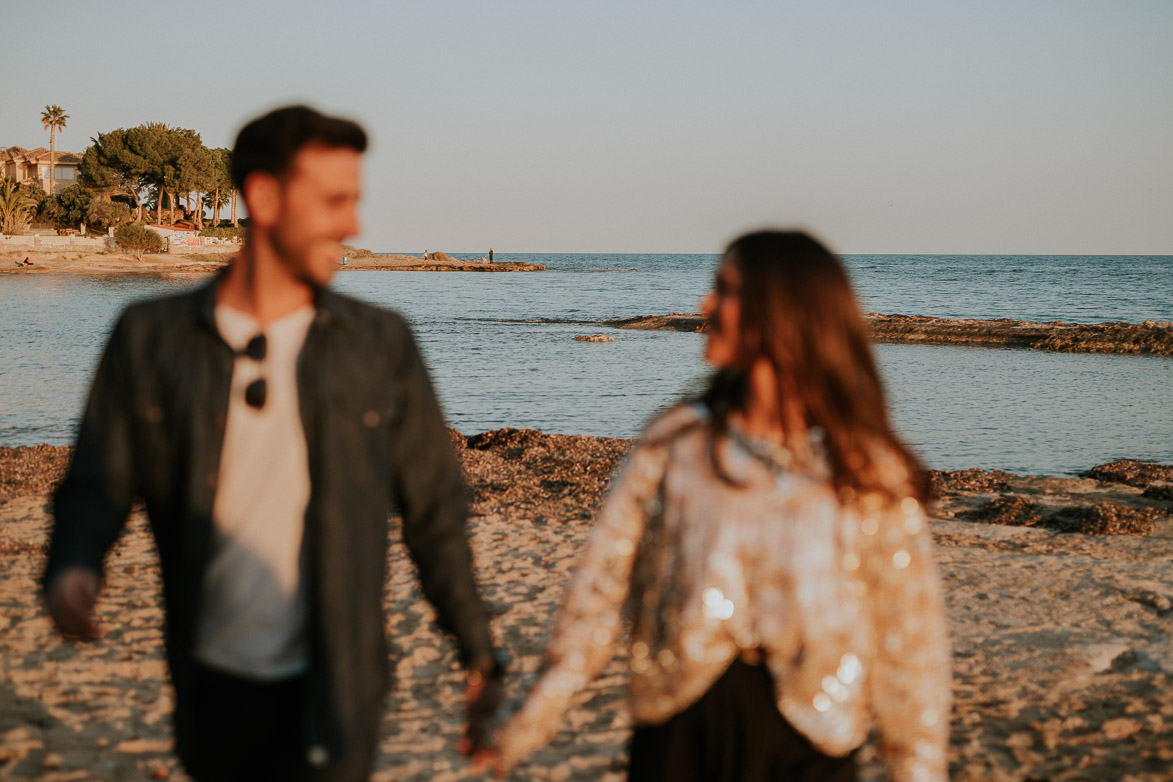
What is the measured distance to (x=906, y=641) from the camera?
1940 mm

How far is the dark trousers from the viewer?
1.99 m

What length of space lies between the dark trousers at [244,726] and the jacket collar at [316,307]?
725 mm

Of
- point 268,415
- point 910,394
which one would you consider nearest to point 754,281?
point 268,415

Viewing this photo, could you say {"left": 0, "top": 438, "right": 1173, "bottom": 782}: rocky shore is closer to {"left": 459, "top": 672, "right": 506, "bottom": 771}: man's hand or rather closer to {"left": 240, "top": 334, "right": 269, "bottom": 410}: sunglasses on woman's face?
{"left": 459, "top": 672, "right": 506, "bottom": 771}: man's hand

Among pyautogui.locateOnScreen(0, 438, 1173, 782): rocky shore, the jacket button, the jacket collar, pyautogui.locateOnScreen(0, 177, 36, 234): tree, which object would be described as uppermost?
pyautogui.locateOnScreen(0, 177, 36, 234): tree

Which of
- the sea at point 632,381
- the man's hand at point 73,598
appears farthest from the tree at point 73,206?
the man's hand at point 73,598

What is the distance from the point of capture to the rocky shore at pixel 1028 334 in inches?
1215

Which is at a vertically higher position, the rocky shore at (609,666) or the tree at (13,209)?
the tree at (13,209)

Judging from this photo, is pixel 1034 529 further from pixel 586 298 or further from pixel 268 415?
pixel 586 298

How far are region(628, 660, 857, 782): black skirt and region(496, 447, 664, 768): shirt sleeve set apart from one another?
227mm

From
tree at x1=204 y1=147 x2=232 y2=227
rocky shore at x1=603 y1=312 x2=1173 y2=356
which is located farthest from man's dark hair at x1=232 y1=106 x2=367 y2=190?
tree at x1=204 y1=147 x2=232 y2=227

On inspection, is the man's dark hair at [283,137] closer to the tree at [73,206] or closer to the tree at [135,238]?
the tree at [135,238]

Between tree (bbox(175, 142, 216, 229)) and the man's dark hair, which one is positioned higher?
tree (bbox(175, 142, 216, 229))

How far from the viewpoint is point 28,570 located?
283 inches
